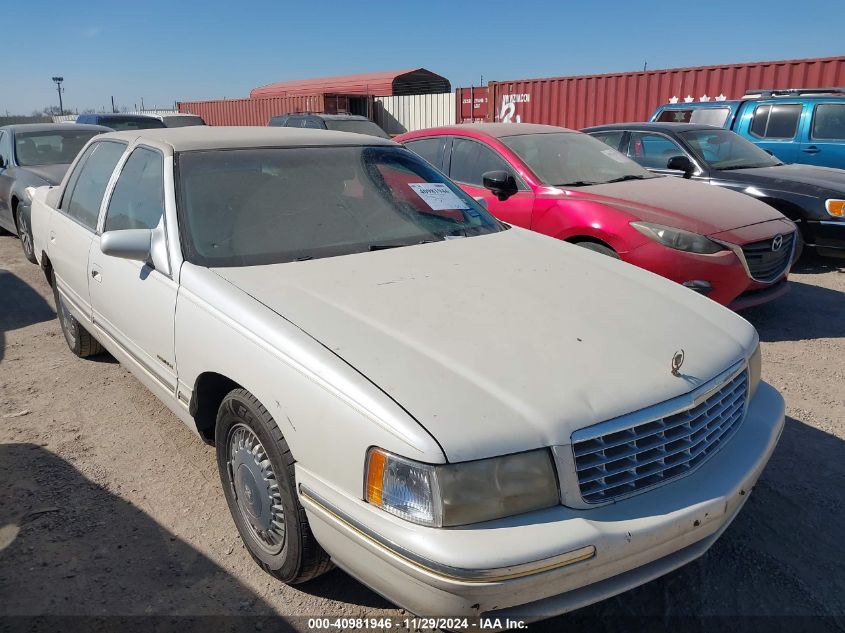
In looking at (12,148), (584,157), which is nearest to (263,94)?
(12,148)

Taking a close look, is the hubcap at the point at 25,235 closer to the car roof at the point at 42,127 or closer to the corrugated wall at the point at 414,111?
the car roof at the point at 42,127

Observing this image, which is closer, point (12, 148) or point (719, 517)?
point (719, 517)

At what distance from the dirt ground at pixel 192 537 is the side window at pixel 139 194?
45.4 inches

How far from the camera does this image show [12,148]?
25.4 feet

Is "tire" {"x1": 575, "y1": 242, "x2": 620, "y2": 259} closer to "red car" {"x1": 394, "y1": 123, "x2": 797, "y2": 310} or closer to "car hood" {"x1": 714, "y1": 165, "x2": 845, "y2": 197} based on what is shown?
"red car" {"x1": 394, "y1": 123, "x2": 797, "y2": 310}

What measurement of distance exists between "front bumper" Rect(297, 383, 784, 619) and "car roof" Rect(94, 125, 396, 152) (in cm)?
184

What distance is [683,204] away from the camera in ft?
16.7

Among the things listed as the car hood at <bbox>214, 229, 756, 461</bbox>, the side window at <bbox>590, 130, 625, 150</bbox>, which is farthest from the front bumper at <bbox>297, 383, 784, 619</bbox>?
the side window at <bbox>590, 130, 625, 150</bbox>

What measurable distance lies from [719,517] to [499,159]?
4.15 metres

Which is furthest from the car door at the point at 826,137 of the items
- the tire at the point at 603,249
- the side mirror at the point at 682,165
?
the tire at the point at 603,249

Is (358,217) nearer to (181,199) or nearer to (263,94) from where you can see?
(181,199)

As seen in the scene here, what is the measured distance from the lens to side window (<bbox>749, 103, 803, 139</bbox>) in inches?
342

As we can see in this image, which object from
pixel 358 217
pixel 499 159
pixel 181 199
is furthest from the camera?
pixel 499 159

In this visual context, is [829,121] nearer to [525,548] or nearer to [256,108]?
[525,548]
